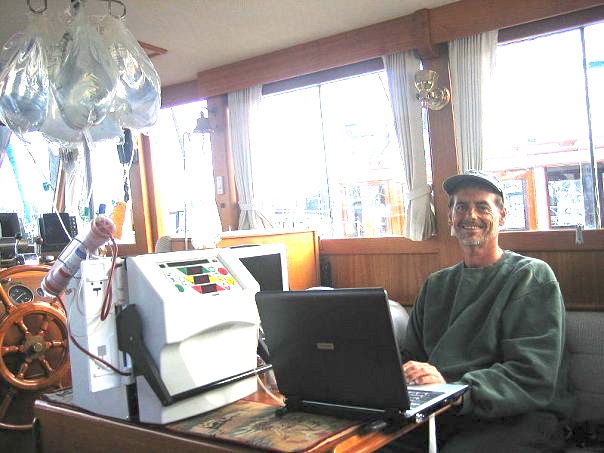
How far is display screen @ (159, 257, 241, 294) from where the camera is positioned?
1.50 metres

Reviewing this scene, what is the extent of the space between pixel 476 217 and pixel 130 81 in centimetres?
145

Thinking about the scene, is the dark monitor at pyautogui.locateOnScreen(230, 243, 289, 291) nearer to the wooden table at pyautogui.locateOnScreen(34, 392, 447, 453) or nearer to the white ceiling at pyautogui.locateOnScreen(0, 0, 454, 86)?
the wooden table at pyautogui.locateOnScreen(34, 392, 447, 453)

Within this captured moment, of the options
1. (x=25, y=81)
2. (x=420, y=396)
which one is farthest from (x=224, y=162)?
(x=420, y=396)

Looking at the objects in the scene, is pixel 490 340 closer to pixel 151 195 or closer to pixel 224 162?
pixel 224 162

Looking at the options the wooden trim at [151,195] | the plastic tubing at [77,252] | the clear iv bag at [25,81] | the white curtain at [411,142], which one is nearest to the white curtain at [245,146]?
the wooden trim at [151,195]

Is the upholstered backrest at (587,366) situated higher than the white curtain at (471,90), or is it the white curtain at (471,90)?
the white curtain at (471,90)

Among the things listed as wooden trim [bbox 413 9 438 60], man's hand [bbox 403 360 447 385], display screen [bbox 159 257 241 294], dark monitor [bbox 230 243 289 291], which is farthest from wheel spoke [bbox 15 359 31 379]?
wooden trim [bbox 413 9 438 60]

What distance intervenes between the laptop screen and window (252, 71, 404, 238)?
9.10 ft

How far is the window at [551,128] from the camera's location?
3.40m

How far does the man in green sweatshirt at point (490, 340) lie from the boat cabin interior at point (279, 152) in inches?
17.5

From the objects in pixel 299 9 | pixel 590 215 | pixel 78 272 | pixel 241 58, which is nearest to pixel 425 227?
pixel 590 215

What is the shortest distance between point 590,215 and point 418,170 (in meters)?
1.07

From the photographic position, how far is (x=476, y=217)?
2240 mm

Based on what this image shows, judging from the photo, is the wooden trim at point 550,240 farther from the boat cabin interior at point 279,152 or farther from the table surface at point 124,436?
the table surface at point 124,436
